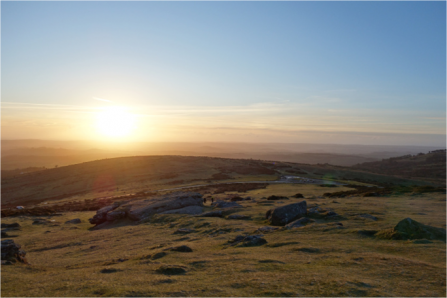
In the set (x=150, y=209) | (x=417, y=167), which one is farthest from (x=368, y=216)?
(x=417, y=167)

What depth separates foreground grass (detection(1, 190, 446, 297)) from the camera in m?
10.5

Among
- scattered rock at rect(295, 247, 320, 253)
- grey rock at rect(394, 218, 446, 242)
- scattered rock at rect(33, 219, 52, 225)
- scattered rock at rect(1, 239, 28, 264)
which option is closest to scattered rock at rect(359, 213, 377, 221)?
grey rock at rect(394, 218, 446, 242)

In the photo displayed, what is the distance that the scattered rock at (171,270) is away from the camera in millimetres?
12656

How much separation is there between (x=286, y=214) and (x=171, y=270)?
14.2 meters

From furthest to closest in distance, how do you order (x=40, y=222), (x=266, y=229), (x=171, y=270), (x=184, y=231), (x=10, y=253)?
1. (x=40, y=222)
2. (x=184, y=231)
3. (x=266, y=229)
4. (x=10, y=253)
5. (x=171, y=270)

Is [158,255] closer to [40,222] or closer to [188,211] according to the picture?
[188,211]

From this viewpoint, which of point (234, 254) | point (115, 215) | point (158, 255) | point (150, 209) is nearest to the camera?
point (234, 254)

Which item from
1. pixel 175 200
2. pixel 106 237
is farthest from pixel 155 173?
pixel 106 237

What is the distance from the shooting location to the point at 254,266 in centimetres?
1305

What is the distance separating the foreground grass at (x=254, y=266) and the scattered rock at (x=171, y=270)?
34 cm

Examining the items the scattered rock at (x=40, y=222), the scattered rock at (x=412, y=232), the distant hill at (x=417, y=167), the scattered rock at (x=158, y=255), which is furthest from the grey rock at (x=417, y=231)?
the distant hill at (x=417, y=167)

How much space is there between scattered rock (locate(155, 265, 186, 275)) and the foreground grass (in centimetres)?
34

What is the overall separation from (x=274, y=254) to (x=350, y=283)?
5.04 meters

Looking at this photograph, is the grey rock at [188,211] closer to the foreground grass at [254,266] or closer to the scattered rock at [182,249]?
the foreground grass at [254,266]
